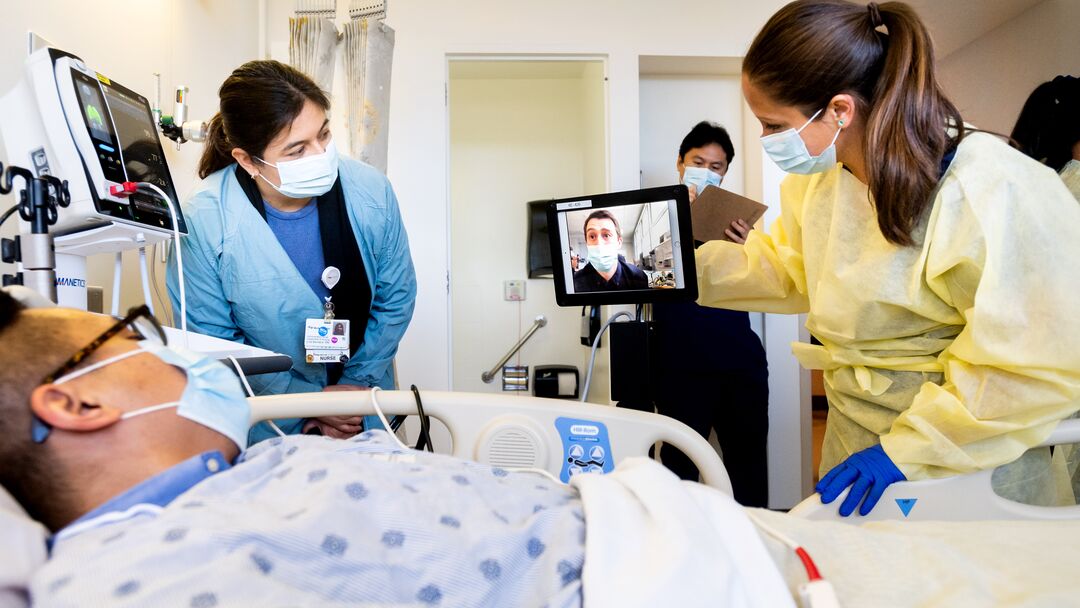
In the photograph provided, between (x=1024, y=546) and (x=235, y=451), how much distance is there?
38.7 inches

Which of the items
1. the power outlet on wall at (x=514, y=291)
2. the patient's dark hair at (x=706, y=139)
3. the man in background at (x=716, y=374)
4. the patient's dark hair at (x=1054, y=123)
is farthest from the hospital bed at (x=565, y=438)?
the power outlet on wall at (x=514, y=291)

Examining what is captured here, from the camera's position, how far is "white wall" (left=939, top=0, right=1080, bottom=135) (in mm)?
3473

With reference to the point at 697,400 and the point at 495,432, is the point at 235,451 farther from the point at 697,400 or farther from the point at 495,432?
the point at 697,400

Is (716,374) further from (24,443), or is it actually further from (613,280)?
(24,443)

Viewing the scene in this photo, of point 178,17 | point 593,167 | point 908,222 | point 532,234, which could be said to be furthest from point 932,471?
Result: point 532,234

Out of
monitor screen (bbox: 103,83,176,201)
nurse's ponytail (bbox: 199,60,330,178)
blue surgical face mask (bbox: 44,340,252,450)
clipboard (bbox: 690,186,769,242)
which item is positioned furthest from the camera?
clipboard (bbox: 690,186,769,242)

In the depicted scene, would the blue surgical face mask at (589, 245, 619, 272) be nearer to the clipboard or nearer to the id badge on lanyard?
the id badge on lanyard

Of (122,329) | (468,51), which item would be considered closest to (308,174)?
(122,329)

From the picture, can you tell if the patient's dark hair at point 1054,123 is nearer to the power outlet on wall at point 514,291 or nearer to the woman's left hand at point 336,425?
the woman's left hand at point 336,425

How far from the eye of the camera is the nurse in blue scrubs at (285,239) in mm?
1634

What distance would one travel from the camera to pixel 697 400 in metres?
2.56

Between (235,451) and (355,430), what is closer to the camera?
(235,451)

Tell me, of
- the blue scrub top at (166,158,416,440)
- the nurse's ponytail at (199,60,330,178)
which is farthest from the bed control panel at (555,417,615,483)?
the nurse's ponytail at (199,60,330,178)

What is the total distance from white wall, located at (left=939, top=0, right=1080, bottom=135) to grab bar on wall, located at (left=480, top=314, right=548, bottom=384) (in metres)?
2.42
